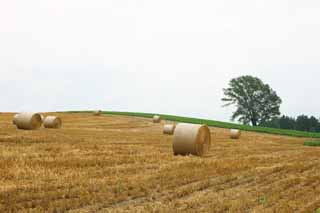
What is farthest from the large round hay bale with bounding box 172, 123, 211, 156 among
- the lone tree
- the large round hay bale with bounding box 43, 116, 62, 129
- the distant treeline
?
the distant treeline

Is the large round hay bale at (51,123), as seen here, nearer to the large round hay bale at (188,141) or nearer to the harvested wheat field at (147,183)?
the harvested wheat field at (147,183)

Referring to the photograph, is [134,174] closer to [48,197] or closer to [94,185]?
[94,185]

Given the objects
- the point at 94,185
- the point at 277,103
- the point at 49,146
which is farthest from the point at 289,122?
the point at 94,185

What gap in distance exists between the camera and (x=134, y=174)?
37.8 ft

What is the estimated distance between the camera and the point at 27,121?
2628 centimetres

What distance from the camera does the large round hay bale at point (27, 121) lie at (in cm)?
2630

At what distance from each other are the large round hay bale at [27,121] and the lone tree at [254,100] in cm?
5328

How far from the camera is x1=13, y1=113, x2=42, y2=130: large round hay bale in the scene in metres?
26.3

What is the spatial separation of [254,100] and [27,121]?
5432cm

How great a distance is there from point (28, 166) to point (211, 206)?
18.5ft

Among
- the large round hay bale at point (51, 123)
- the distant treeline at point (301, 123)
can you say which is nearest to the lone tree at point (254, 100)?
the distant treeline at point (301, 123)

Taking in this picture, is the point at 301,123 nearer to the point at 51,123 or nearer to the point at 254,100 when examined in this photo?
the point at 254,100

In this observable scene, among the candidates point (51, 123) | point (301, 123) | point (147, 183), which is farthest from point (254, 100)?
point (147, 183)

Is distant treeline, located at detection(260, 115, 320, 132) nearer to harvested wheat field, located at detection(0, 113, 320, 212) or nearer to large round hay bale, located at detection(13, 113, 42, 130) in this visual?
large round hay bale, located at detection(13, 113, 42, 130)
